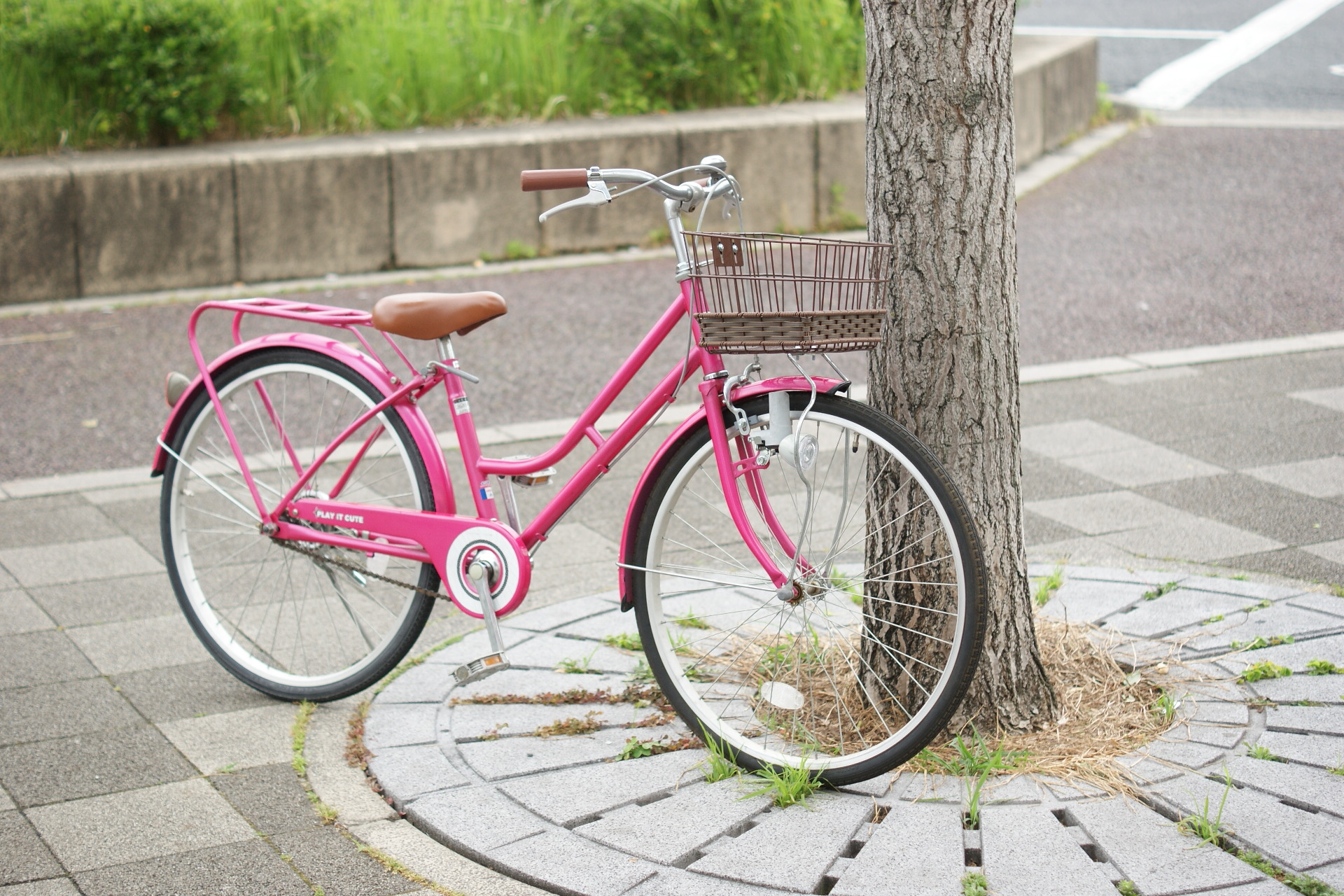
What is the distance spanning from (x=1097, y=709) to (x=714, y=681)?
882 mm

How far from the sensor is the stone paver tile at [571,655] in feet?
11.9

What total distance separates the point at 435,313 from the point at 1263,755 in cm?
201

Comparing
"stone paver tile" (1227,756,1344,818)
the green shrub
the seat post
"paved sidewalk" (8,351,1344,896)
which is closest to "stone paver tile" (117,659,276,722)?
"paved sidewalk" (8,351,1344,896)

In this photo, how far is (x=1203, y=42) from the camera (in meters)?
16.2

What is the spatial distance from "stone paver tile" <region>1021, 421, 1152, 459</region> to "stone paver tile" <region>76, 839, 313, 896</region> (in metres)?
3.35

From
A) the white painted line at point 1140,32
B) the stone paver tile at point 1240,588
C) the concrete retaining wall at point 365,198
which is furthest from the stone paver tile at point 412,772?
the white painted line at point 1140,32

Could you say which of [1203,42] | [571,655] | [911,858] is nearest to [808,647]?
[571,655]

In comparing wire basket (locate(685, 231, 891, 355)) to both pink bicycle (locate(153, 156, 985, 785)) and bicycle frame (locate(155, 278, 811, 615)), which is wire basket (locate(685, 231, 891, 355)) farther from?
bicycle frame (locate(155, 278, 811, 615))

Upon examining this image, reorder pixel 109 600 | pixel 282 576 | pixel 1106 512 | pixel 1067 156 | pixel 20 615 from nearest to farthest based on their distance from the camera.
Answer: pixel 20 615 < pixel 109 600 < pixel 282 576 < pixel 1106 512 < pixel 1067 156

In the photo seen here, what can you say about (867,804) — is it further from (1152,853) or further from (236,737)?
(236,737)

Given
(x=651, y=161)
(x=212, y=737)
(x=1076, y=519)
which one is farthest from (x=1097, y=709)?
(x=651, y=161)

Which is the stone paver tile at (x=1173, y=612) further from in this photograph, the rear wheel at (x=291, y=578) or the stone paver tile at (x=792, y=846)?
the rear wheel at (x=291, y=578)

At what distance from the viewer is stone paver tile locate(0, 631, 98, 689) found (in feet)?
12.1

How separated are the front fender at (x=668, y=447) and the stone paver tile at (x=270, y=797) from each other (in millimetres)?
797
